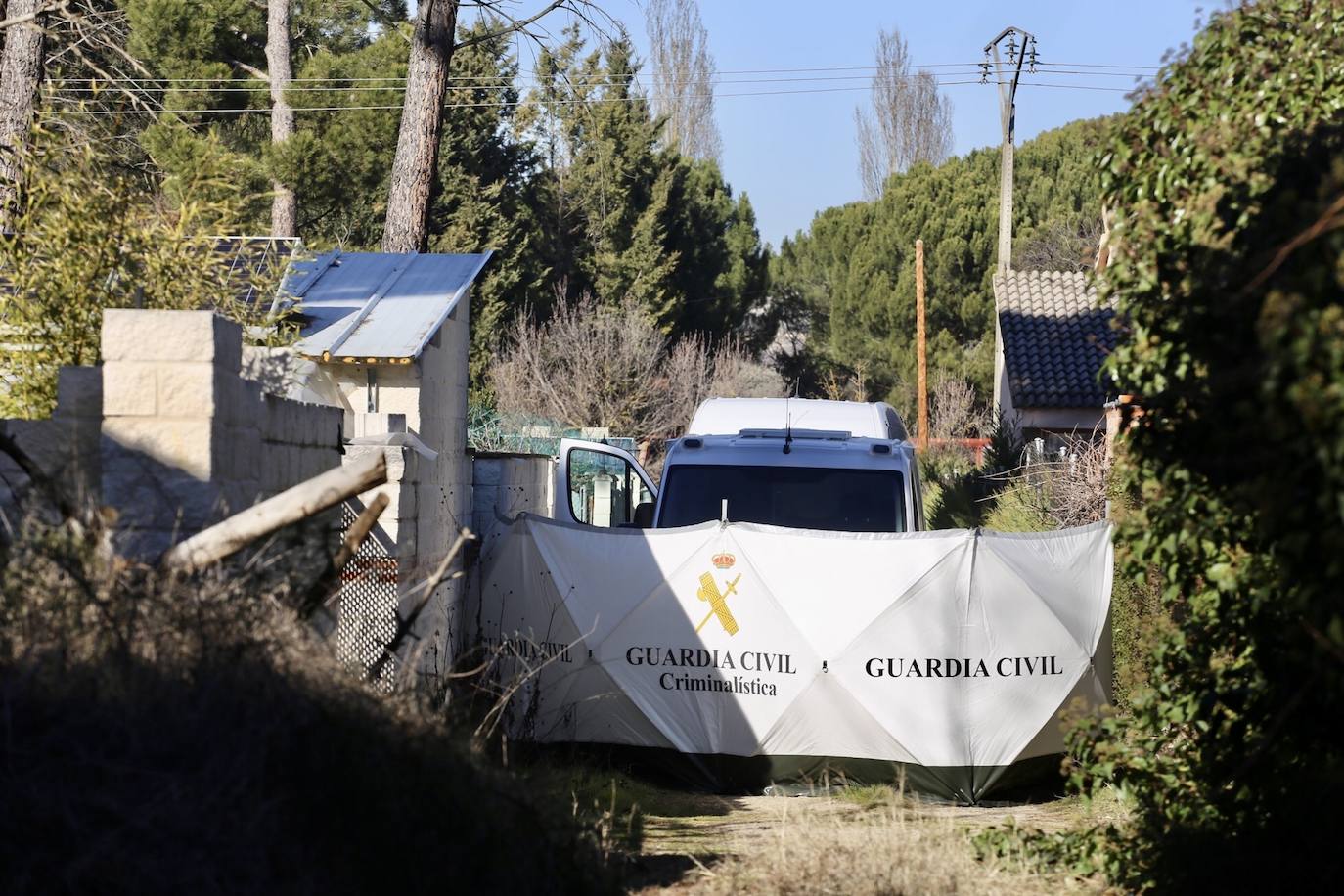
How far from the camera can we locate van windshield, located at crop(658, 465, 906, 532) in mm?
9984

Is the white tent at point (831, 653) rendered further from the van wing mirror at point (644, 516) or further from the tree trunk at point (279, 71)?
the tree trunk at point (279, 71)

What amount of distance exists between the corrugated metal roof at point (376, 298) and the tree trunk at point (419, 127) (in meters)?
1.78

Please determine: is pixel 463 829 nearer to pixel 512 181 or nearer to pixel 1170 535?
pixel 1170 535

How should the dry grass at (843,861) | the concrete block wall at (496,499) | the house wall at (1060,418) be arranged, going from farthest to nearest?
the house wall at (1060,418)
the concrete block wall at (496,499)
the dry grass at (843,861)

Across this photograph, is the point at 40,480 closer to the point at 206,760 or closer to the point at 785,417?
the point at 206,760

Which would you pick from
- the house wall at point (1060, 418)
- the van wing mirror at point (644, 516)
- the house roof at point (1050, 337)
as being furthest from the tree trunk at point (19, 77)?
the house wall at point (1060, 418)

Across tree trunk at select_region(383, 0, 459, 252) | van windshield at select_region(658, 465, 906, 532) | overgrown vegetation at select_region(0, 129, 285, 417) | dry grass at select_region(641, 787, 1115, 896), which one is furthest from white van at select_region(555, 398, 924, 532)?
tree trunk at select_region(383, 0, 459, 252)

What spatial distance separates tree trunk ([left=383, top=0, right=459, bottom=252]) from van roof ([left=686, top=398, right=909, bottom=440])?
15.7ft

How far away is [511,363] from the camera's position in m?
32.0

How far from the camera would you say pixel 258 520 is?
4906 millimetres

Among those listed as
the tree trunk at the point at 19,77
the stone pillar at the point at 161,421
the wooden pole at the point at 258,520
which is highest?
the tree trunk at the point at 19,77

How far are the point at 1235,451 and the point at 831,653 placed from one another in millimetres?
4919

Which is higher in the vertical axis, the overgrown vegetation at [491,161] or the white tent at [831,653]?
the overgrown vegetation at [491,161]

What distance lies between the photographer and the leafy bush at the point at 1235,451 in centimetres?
349
